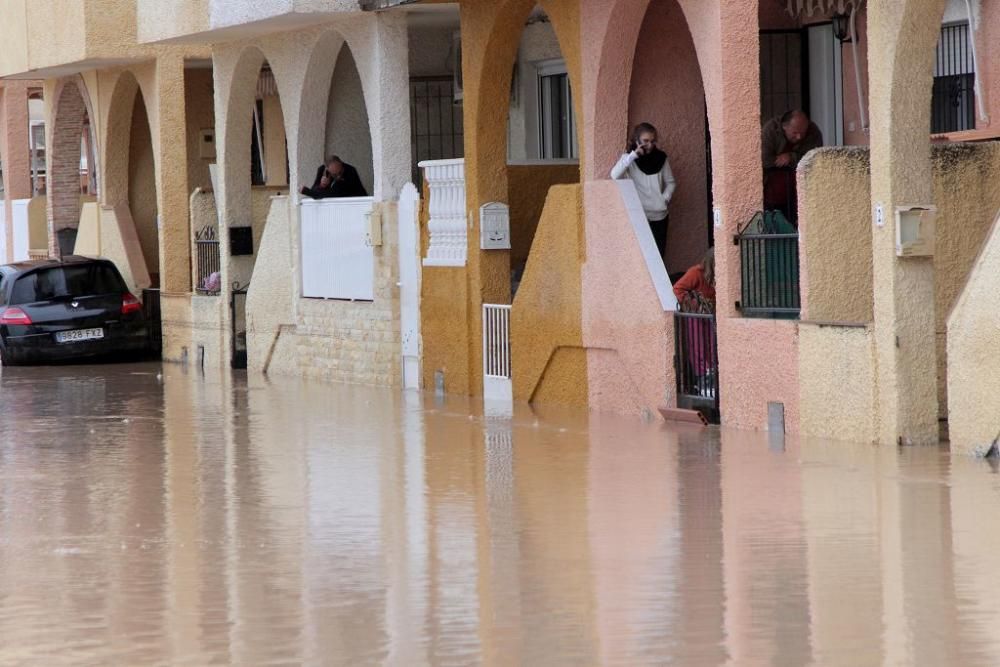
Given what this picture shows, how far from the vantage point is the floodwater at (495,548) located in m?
8.26

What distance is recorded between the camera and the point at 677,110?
747 inches

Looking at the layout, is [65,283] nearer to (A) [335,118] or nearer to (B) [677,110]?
(A) [335,118]

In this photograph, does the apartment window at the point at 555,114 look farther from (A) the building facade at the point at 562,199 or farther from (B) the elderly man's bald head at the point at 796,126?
(B) the elderly man's bald head at the point at 796,126

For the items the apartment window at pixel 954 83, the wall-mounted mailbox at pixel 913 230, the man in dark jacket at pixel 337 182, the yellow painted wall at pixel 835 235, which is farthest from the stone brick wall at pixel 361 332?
the wall-mounted mailbox at pixel 913 230

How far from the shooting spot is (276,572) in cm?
1012

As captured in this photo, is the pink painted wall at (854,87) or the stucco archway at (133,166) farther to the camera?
the stucco archway at (133,166)

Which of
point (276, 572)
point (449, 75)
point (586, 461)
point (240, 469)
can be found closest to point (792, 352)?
point (586, 461)

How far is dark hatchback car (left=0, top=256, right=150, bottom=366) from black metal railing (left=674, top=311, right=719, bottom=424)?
40.7 feet

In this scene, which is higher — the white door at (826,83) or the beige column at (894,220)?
the white door at (826,83)

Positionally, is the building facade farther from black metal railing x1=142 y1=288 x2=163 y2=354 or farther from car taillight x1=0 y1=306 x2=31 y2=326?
car taillight x1=0 y1=306 x2=31 y2=326

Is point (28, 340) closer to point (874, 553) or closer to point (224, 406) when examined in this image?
point (224, 406)

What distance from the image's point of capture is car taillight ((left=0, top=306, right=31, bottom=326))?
26953mm

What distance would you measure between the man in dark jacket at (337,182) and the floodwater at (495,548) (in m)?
6.63

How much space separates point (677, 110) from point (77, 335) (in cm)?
1110
